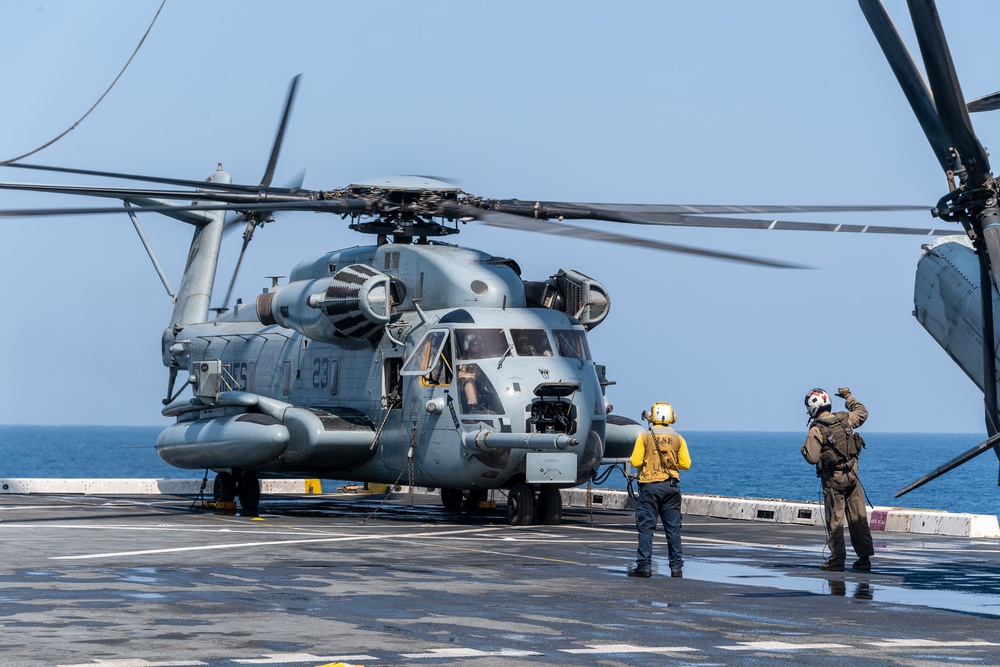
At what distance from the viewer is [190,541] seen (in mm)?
19031

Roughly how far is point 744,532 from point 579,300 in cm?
478

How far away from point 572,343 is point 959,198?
10.2 m

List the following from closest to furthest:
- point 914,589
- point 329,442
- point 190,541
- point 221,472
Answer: point 914,589
point 190,541
point 329,442
point 221,472

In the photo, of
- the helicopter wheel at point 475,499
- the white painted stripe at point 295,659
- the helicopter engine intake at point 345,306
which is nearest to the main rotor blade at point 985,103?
the white painted stripe at point 295,659

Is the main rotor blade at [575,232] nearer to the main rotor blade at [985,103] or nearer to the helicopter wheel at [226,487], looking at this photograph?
the main rotor blade at [985,103]

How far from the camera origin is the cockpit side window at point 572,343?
2320 cm

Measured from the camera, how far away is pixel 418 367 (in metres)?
23.3

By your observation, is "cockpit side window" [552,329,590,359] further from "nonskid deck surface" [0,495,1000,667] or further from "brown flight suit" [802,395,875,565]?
"brown flight suit" [802,395,875,565]

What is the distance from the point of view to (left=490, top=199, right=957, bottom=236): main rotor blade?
1688cm

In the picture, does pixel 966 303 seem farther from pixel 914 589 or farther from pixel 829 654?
pixel 829 654

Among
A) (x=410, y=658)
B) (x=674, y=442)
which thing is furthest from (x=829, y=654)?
(x=674, y=442)

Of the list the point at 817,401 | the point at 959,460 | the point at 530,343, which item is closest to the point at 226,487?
the point at 530,343

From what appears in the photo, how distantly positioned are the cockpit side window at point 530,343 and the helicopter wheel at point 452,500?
4826 mm

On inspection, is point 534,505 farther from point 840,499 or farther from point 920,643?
point 920,643
